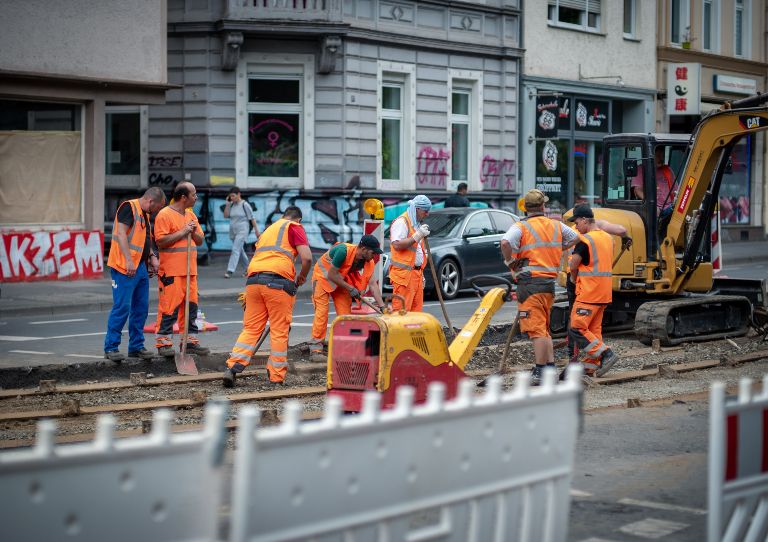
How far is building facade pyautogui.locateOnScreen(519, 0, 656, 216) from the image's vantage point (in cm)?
3173

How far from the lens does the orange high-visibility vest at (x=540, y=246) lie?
11297 mm

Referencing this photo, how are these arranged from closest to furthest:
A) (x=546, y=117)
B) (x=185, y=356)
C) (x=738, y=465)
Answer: (x=738, y=465)
(x=185, y=356)
(x=546, y=117)

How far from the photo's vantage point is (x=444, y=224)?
2184 cm

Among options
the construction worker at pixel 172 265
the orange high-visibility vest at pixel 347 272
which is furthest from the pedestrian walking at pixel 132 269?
the orange high-visibility vest at pixel 347 272

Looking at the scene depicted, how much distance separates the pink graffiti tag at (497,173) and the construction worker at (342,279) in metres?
17.3

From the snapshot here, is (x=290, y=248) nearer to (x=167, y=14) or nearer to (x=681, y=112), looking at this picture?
(x=167, y=14)

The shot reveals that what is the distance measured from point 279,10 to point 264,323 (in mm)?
15611

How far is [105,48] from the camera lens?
912 inches

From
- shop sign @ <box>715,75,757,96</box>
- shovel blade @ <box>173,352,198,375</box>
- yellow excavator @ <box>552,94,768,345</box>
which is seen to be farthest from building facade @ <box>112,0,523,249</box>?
shovel blade @ <box>173,352,198,375</box>

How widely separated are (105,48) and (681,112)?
18869 millimetres

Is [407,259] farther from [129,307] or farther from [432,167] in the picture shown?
[432,167]

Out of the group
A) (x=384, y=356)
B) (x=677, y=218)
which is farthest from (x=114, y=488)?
(x=677, y=218)

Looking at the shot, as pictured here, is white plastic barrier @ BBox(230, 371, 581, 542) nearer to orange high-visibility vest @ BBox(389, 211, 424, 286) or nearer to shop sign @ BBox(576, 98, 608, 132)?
orange high-visibility vest @ BBox(389, 211, 424, 286)

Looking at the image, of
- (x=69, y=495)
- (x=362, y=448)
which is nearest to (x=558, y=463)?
(x=362, y=448)
